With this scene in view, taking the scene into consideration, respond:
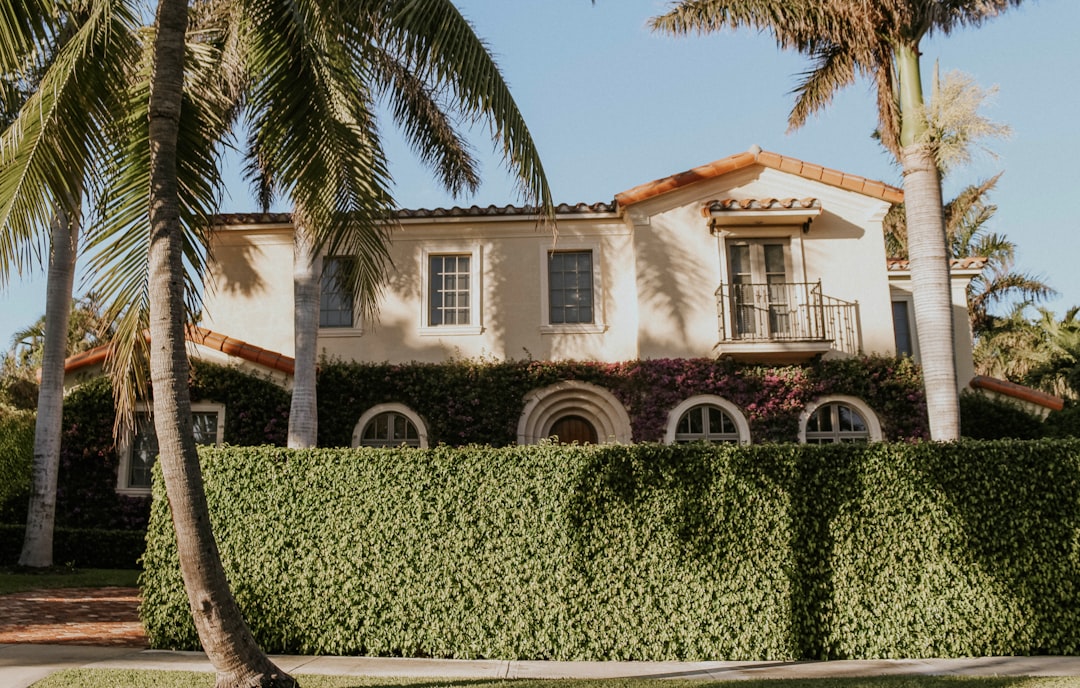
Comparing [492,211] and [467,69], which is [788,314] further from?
[467,69]

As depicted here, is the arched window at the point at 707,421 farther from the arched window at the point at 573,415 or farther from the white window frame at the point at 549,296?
the white window frame at the point at 549,296

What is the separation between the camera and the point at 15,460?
54.1ft

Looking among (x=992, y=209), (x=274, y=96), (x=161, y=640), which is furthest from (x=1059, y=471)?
(x=992, y=209)

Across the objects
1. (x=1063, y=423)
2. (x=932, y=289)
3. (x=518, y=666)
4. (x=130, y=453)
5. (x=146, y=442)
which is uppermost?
(x=932, y=289)

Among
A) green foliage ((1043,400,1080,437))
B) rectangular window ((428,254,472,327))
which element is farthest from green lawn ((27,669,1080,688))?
green foliage ((1043,400,1080,437))

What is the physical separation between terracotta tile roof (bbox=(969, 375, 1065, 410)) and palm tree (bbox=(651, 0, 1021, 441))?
673cm

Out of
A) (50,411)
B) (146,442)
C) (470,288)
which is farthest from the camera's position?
(470,288)

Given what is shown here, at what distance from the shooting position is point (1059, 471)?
340 inches

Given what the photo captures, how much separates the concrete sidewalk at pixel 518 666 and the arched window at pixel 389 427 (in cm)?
881

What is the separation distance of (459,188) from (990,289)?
77.0ft

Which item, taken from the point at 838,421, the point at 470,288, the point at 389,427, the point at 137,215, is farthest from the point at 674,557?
the point at 470,288

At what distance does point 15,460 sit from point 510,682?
14374 millimetres

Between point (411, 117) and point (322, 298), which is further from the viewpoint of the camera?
point (322, 298)

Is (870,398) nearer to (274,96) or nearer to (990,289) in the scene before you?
(274,96)
